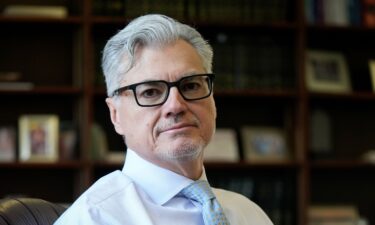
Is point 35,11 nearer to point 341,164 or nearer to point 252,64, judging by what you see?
point 252,64

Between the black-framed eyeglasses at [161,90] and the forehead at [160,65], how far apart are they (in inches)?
0.5

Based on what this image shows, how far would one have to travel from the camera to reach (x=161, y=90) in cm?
177

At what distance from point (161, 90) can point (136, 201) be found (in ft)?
0.87

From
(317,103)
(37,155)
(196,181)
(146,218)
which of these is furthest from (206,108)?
(317,103)

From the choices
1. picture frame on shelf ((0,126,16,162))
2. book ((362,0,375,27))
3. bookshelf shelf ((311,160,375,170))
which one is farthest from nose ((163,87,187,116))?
book ((362,0,375,27))

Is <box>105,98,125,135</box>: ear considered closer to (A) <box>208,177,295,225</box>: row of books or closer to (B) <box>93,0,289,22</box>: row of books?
(B) <box>93,0,289,22</box>: row of books

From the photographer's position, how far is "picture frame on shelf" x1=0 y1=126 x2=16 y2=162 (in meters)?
3.78

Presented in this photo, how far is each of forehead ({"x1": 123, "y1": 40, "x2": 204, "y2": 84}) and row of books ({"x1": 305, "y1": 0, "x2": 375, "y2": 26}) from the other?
2467 millimetres

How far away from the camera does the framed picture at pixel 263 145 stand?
13.7ft

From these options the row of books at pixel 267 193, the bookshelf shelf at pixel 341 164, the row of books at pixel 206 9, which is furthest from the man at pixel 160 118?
the bookshelf shelf at pixel 341 164

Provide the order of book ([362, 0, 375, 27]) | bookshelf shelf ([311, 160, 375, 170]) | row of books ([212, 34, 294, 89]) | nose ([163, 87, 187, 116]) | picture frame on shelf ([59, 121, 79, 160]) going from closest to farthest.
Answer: nose ([163, 87, 187, 116]) → picture frame on shelf ([59, 121, 79, 160]) → row of books ([212, 34, 294, 89]) → bookshelf shelf ([311, 160, 375, 170]) → book ([362, 0, 375, 27])

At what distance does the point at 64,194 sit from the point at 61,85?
58cm

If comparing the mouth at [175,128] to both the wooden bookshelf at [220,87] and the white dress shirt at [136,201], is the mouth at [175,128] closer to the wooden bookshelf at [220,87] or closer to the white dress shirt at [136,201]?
the white dress shirt at [136,201]

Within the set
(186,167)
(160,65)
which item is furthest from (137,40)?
(186,167)
